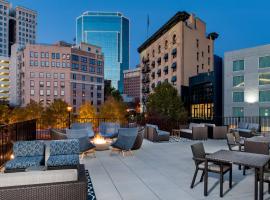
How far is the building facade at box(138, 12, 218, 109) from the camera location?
4069 cm

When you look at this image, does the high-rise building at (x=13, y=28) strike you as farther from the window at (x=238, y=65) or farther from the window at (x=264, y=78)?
the window at (x=264, y=78)

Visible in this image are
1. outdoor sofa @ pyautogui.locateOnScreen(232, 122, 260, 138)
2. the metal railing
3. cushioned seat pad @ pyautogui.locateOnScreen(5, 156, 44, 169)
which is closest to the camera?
cushioned seat pad @ pyautogui.locateOnScreen(5, 156, 44, 169)

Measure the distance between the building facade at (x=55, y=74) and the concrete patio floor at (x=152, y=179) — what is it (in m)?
71.5

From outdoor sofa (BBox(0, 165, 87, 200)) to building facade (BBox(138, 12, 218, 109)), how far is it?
38816 millimetres

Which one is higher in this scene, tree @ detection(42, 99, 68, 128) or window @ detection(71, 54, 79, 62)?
window @ detection(71, 54, 79, 62)

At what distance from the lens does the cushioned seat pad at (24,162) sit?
5780 mm

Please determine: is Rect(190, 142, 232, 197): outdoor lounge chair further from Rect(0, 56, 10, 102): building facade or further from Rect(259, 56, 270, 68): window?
Rect(0, 56, 10, 102): building facade

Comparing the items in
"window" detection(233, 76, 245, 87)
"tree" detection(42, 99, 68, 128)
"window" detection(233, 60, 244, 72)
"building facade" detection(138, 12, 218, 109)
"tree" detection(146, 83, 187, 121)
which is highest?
"building facade" detection(138, 12, 218, 109)

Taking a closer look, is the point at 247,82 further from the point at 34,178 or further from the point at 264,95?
the point at 34,178

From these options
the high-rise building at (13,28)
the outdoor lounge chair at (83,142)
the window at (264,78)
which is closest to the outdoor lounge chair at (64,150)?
the outdoor lounge chair at (83,142)

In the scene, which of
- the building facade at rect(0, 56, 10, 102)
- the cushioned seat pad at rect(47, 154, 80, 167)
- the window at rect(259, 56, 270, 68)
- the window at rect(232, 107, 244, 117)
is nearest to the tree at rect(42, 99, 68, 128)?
the window at rect(232, 107, 244, 117)

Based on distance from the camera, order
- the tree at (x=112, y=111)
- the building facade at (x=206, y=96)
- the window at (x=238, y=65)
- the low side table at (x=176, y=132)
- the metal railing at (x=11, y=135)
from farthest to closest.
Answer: the tree at (x=112, y=111), the building facade at (x=206, y=96), the window at (x=238, y=65), the low side table at (x=176, y=132), the metal railing at (x=11, y=135)

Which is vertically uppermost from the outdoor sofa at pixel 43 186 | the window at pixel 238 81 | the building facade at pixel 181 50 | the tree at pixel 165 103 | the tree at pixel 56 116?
the building facade at pixel 181 50

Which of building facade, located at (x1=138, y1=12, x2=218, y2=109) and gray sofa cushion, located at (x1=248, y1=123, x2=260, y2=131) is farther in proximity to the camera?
Result: building facade, located at (x1=138, y1=12, x2=218, y2=109)
